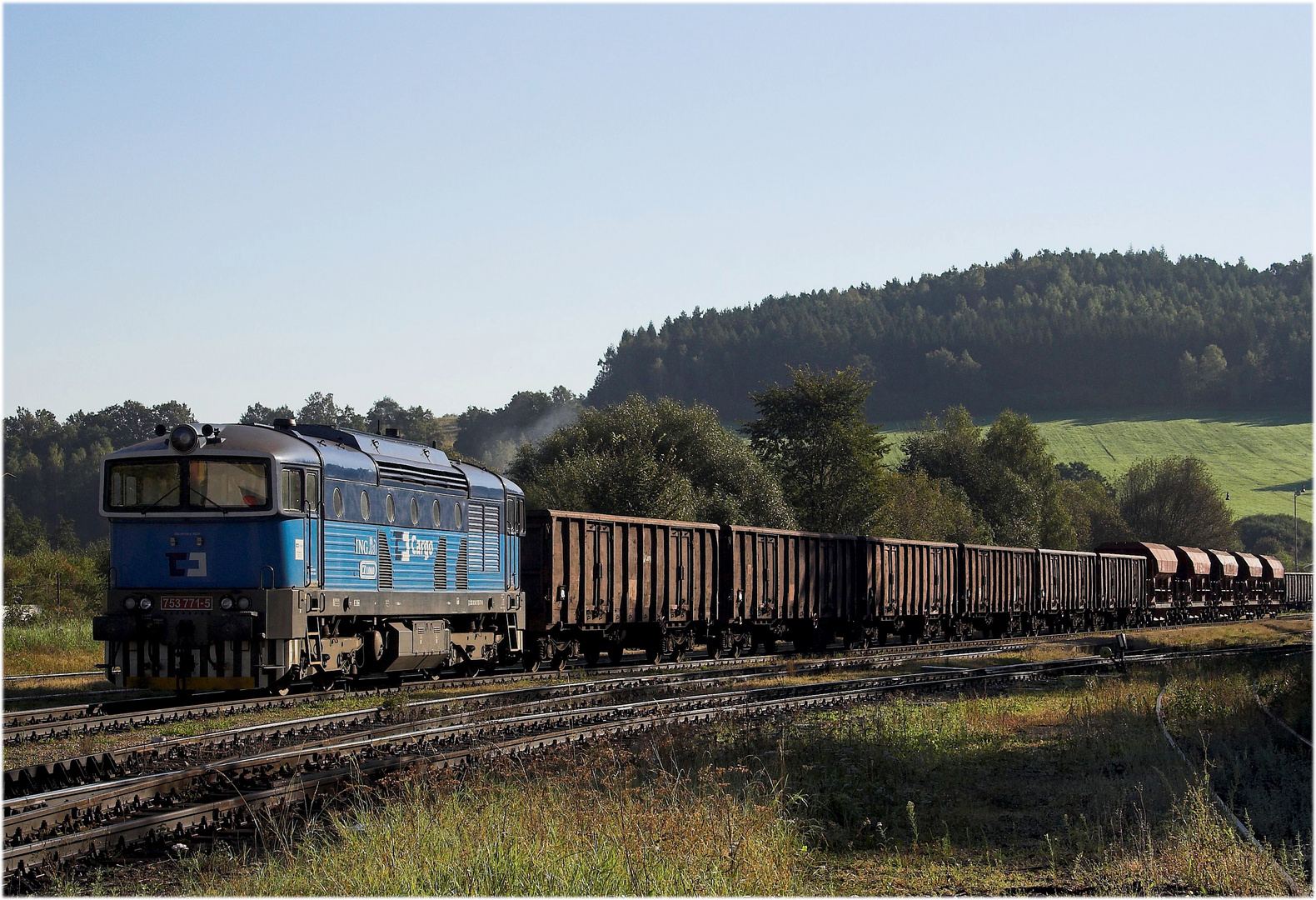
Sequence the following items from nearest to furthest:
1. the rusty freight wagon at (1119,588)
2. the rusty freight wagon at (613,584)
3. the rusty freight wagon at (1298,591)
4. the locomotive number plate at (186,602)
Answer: the locomotive number plate at (186,602)
the rusty freight wagon at (613,584)
the rusty freight wagon at (1119,588)
the rusty freight wagon at (1298,591)

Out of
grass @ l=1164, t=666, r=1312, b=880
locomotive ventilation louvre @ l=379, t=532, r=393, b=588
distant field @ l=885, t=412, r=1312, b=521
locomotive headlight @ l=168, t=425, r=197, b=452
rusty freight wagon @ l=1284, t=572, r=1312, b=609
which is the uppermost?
distant field @ l=885, t=412, r=1312, b=521

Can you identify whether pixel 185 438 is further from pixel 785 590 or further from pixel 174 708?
pixel 785 590

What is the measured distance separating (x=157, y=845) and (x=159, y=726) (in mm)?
6726

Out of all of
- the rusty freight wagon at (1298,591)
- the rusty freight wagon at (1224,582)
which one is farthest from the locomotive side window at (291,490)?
the rusty freight wagon at (1298,591)

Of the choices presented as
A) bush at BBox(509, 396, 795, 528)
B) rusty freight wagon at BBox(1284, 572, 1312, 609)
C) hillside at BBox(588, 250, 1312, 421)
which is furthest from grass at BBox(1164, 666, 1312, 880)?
hillside at BBox(588, 250, 1312, 421)

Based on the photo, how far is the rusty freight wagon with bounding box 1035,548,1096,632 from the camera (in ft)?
152

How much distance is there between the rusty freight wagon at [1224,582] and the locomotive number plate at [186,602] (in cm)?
5682

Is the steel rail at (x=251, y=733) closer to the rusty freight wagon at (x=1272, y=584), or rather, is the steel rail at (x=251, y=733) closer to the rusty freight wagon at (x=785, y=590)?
the rusty freight wagon at (x=785, y=590)

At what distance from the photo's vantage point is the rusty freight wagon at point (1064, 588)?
4647 centimetres

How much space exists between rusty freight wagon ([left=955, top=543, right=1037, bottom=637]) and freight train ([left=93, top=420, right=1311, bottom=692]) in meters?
6.19

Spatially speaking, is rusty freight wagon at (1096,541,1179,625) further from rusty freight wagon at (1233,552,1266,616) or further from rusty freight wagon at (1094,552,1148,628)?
rusty freight wagon at (1233,552,1266,616)

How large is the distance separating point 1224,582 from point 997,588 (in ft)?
85.7

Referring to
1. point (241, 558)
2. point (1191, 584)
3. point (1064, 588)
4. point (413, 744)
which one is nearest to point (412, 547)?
point (241, 558)

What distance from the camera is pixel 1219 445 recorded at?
147250 millimetres
